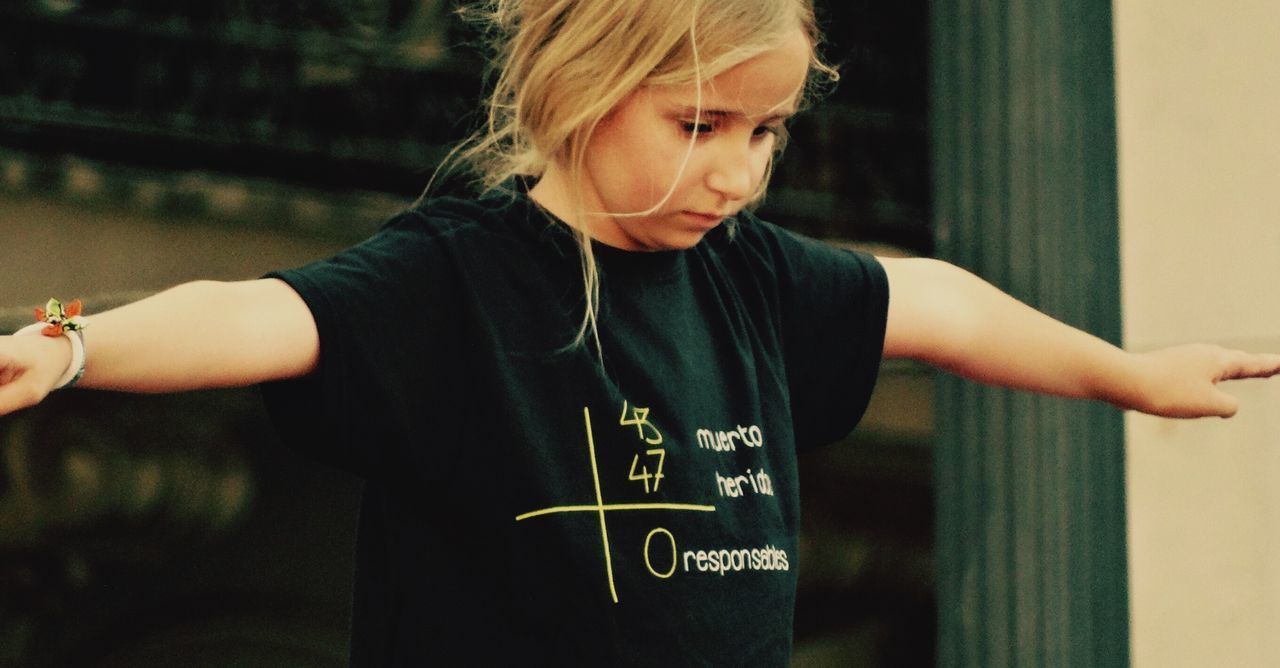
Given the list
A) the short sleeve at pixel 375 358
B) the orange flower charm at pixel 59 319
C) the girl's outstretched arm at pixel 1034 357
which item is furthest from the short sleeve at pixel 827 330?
the orange flower charm at pixel 59 319

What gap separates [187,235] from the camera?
422 centimetres

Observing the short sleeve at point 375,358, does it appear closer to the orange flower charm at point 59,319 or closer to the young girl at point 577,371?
the young girl at point 577,371

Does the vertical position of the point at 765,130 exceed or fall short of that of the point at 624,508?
it exceeds it

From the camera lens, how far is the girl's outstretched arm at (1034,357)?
88.0 inches

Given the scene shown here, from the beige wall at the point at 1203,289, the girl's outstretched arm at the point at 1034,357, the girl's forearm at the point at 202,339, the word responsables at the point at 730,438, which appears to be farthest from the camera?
the beige wall at the point at 1203,289

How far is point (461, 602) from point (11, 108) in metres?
2.67

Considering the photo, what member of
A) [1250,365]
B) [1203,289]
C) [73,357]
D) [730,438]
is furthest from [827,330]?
[1203,289]

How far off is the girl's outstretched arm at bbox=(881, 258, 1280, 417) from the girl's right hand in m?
1.11

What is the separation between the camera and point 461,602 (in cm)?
182

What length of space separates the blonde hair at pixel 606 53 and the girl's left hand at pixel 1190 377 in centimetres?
69

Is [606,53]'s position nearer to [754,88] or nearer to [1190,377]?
[754,88]

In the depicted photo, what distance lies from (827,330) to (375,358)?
64 centimetres

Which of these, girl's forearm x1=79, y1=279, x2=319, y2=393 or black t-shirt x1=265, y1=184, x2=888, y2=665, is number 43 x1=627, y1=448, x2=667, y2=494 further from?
girl's forearm x1=79, y1=279, x2=319, y2=393

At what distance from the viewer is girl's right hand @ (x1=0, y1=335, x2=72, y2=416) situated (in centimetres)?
142
